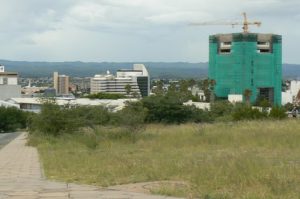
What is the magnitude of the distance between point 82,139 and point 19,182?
55.1 feet

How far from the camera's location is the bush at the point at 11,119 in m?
80.4

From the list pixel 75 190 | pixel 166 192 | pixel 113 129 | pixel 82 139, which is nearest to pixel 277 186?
pixel 166 192

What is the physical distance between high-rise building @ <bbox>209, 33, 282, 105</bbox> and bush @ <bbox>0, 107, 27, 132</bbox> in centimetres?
9382

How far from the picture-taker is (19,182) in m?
12.2

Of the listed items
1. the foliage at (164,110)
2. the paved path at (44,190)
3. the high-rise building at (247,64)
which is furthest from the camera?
the high-rise building at (247,64)

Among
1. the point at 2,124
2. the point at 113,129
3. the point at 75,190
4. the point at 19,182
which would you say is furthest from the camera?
the point at 2,124

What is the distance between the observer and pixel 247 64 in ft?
584

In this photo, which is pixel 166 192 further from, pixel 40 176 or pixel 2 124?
pixel 2 124

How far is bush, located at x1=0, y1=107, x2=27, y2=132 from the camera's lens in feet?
264

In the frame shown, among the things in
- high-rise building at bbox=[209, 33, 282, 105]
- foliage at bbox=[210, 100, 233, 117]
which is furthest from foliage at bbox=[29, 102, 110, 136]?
high-rise building at bbox=[209, 33, 282, 105]

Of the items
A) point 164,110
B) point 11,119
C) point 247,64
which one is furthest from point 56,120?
point 247,64

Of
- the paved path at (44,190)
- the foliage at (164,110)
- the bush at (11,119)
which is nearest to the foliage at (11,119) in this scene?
the bush at (11,119)

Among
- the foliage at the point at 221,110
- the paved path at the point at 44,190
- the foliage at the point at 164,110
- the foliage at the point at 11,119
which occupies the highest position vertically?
the paved path at the point at 44,190

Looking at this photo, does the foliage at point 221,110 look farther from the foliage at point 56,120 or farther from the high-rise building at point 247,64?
the high-rise building at point 247,64
